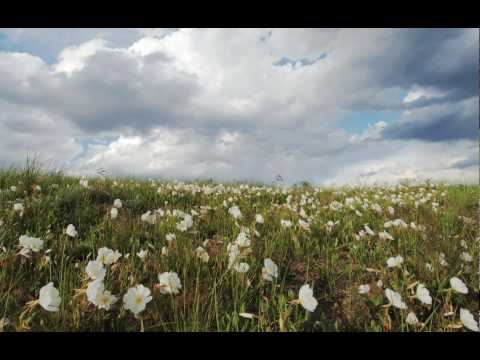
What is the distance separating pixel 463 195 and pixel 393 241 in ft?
17.9

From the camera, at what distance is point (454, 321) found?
2.73 m

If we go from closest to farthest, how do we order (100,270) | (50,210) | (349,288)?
(100,270), (349,288), (50,210)

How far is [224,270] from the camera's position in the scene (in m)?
3.24

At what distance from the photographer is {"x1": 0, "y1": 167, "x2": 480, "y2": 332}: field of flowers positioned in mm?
2428

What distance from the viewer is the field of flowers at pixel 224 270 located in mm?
2428

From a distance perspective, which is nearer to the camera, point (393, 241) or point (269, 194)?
point (393, 241)
